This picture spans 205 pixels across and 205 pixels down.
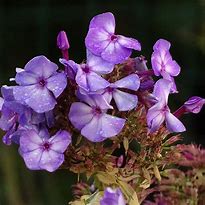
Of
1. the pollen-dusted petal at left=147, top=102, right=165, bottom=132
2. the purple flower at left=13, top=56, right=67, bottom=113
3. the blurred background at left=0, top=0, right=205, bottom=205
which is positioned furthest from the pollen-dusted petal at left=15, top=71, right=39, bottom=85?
the blurred background at left=0, top=0, right=205, bottom=205

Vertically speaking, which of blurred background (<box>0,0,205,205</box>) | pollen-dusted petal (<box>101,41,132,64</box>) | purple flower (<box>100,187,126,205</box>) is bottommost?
blurred background (<box>0,0,205,205</box>)

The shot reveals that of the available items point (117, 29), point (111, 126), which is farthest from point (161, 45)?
point (117, 29)

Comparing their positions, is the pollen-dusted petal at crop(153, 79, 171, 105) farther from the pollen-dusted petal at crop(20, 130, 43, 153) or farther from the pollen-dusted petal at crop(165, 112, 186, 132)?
the pollen-dusted petal at crop(20, 130, 43, 153)

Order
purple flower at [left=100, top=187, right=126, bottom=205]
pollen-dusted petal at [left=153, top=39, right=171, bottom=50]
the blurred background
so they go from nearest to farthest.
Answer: purple flower at [left=100, top=187, right=126, bottom=205]
pollen-dusted petal at [left=153, top=39, right=171, bottom=50]
the blurred background

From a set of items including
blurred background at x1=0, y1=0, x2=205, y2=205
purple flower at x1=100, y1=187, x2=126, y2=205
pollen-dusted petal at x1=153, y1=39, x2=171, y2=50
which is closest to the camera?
purple flower at x1=100, y1=187, x2=126, y2=205

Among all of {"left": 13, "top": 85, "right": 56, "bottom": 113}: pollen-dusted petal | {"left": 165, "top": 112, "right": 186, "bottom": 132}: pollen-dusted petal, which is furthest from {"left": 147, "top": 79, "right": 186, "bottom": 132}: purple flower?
{"left": 13, "top": 85, "right": 56, "bottom": 113}: pollen-dusted petal

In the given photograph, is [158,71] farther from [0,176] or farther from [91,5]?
[91,5]

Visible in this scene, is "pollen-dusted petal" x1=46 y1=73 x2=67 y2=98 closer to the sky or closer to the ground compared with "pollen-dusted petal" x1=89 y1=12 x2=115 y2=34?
closer to the ground

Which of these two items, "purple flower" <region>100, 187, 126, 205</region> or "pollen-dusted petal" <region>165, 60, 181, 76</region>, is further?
"pollen-dusted petal" <region>165, 60, 181, 76</region>
